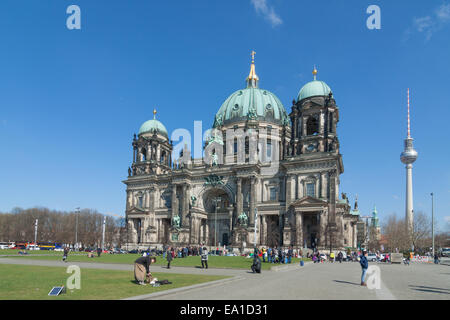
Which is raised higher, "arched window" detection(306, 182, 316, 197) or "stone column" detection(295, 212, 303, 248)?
"arched window" detection(306, 182, 316, 197)

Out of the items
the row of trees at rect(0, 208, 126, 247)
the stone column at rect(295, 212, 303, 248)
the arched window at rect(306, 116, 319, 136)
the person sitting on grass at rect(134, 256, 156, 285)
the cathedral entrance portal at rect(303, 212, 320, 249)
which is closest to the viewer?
the person sitting on grass at rect(134, 256, 156, 285)

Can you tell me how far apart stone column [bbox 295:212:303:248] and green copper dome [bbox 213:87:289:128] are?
27.3m

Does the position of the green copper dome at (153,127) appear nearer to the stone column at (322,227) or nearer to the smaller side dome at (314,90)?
the smaller side dome at (314,90)

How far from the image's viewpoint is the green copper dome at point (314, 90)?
6378 cm

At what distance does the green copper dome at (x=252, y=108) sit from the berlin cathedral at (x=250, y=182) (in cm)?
26

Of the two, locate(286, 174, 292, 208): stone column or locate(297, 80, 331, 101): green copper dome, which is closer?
locate(286, 174, 292, 208): stone column

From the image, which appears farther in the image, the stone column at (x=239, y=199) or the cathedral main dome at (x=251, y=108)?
the cathedral main dome at (x=251, y=108)

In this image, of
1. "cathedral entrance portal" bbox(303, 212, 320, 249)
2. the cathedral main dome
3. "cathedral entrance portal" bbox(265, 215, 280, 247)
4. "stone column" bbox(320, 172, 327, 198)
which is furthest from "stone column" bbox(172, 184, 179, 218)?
"stone column" bbox(320, 172, 327, 198)

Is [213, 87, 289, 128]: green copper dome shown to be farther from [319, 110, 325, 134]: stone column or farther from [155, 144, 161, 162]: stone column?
[319, 110, 325, 134]: stone column

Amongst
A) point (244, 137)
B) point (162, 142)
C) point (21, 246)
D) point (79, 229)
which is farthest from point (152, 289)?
point (79, 229)

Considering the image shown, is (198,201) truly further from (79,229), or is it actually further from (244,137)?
(79,229)

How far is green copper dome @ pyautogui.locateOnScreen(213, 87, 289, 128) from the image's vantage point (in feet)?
266

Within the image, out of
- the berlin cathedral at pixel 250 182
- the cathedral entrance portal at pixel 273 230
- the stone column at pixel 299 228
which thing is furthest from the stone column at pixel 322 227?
the cathedral entrance portal at pixel 273 230

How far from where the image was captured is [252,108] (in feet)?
264
